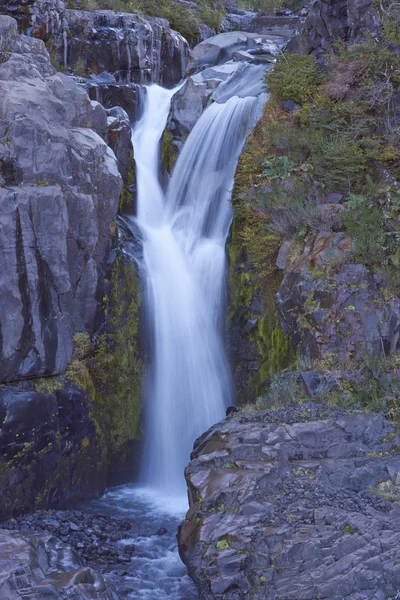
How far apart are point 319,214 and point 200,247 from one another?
8.56ft

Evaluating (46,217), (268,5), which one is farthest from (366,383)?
(268,5)

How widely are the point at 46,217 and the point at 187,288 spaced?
3.14 meters

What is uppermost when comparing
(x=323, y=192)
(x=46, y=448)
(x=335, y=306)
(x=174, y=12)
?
(x=174, y=12)

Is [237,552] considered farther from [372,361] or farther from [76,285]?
[76,285]

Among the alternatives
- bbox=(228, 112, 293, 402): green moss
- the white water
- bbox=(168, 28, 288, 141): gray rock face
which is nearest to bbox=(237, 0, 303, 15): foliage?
bbox=(168, 28, 288, 141): gray rock face

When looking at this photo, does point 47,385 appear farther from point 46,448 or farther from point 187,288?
point 187,288

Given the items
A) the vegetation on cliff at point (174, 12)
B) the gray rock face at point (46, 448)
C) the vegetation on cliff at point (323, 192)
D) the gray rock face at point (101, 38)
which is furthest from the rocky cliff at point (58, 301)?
the vegetation on cliff at point (174, 12)

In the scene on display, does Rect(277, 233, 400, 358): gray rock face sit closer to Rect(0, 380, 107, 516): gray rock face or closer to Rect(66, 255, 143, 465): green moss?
Rect(66, 255, 143, 465): green moss

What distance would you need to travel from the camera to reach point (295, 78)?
11.7 m

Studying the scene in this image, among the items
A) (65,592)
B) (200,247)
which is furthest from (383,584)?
(200,247)

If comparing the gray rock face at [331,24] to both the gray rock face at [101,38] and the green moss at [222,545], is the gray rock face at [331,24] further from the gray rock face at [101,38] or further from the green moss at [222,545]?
the green moss at [222,545]

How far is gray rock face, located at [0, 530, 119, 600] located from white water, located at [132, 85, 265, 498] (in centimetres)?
296

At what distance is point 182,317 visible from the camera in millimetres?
10477

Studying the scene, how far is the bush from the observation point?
1158cm
